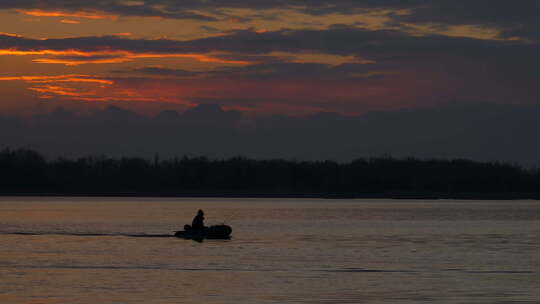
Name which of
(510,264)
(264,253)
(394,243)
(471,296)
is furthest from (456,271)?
(394,243)

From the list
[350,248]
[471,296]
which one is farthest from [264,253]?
[471,296]

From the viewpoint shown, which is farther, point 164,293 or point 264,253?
point 264,253

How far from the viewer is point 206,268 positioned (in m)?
44.8

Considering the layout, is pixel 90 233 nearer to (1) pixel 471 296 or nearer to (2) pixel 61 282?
(2) pixel 61 282

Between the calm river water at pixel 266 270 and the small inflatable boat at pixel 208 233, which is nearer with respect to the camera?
the calm river water at pixel 266 270

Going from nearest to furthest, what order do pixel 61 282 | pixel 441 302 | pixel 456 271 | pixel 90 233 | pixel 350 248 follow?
1. pixel 441 302
2. pixel 61 282
3. pixel 456 271
4. pixel 350 248
5. pixel 90 233

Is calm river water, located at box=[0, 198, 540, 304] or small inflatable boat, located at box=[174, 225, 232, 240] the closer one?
calm river water, located at box=[0, 198, 540, 304]

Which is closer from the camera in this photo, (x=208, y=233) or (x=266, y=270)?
(x=266, y=270)

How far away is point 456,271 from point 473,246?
61.5ft

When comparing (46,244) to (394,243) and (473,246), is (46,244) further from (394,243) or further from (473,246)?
(473,246)

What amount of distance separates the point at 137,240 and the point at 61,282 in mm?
27808

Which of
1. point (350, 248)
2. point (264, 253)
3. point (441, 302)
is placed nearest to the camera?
point (441, 302)

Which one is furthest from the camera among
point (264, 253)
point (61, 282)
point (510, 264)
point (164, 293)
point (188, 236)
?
point (188, 236)

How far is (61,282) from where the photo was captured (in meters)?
37.7
